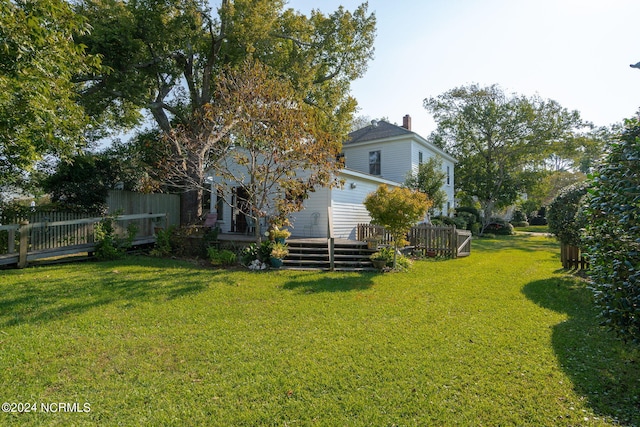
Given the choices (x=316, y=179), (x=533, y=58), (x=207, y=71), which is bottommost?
(x=316, y=179)

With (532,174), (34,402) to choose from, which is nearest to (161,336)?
(34,402)

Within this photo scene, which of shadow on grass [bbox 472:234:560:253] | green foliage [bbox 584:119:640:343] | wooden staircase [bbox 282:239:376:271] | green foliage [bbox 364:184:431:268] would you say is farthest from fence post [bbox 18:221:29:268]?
shadow on grass [bbox 472:234:560:253]

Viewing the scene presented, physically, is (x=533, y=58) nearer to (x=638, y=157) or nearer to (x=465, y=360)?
(x=638, y=157)

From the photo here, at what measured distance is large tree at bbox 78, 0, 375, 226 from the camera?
12.1 m

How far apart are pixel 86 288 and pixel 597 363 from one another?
8.86 meters

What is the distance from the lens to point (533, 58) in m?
10.4

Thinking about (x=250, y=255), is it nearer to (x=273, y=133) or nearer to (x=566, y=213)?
(x=273, y=133)

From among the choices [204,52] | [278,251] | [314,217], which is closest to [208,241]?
[278,251]

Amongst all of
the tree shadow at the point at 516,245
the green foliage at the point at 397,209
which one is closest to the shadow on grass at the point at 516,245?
the tree shadow at the point at 516,245

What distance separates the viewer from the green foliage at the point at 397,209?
920 centimetres

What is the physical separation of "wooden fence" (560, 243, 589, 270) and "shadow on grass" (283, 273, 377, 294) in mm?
5745

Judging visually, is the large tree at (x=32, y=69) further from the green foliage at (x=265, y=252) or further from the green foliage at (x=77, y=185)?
the green foliage at (x=265, y=252)

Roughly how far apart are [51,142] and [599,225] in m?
10.6

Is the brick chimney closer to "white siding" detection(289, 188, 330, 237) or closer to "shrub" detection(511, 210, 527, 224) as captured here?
"white siding" detection(289, 188, 330, 237)
